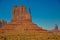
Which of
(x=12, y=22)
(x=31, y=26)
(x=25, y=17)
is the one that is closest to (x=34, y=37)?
(x=31, y=26)

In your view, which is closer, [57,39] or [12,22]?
[57,39]

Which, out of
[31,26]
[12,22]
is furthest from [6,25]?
[31,26]

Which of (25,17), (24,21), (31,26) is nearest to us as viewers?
(31,26)

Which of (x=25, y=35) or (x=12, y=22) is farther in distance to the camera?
(x=12, y=22)

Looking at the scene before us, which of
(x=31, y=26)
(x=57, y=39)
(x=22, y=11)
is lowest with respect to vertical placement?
(x=57, y=39)

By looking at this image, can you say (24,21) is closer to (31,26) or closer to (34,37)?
(31,26)

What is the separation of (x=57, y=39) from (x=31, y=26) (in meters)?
7.58

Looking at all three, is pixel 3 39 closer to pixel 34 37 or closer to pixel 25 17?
pixel 34 37

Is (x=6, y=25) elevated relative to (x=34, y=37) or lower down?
elevated

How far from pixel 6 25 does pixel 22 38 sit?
8.43 metres

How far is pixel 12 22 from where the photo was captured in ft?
60.1

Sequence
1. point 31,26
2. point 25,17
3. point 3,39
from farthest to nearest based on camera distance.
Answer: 1. point 25,17
2. point 31,26
3. point 3,39

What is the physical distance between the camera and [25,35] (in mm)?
9953

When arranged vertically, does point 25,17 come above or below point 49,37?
above
